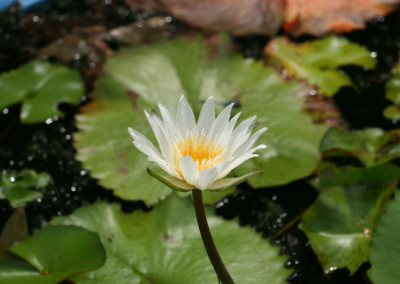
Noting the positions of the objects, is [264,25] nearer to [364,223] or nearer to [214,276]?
[364,223]

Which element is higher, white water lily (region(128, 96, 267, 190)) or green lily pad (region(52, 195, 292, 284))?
white water lily (region(128, 96, 267, 190))

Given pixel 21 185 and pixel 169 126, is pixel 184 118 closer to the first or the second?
pixel 169 126

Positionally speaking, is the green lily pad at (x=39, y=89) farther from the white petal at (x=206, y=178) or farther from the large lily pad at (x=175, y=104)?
the white petal at (x=206, y=178)

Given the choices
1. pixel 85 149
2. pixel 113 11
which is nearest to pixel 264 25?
pixel 113 11

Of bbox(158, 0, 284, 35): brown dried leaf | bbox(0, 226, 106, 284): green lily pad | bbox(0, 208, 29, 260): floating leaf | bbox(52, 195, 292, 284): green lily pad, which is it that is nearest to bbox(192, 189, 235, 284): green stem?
bbox(52, 195, 292, 284): green lily pad

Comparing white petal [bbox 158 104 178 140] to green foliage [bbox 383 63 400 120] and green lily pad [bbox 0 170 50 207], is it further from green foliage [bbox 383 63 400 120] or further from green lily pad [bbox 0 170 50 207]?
green foliage [bbox 383 63 400 120]
